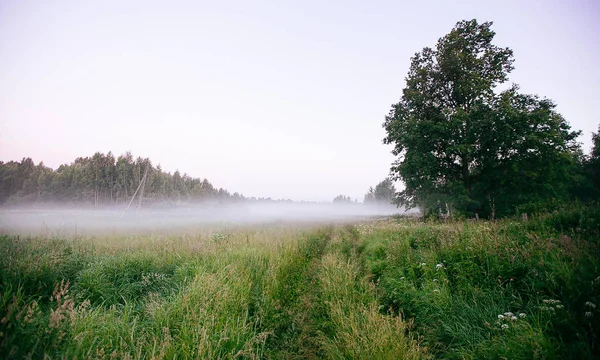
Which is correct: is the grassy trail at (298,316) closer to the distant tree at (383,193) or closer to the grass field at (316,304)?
the grass field at (316,304)

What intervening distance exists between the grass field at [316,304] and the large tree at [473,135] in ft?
40.7

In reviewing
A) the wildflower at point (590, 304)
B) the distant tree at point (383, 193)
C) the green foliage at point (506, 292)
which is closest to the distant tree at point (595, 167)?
the green foliage at point (506, 292)

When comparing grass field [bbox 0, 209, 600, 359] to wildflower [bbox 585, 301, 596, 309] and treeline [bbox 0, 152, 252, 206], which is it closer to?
wildflower [bbox 585, 301, 596, 309]

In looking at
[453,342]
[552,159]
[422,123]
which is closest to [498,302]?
[453,342]

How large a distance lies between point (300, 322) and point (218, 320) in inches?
69.0

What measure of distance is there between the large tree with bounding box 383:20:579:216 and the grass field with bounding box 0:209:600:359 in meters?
12.4

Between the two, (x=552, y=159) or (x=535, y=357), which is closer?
(x=535, y=357)

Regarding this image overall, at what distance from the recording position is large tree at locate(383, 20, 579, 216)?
52.5 feet

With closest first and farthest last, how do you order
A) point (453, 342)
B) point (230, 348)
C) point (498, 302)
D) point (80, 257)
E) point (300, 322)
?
point (230, 348) < point (453, 342) < point (498, 302) < point (300, 322) < point (80, 257)

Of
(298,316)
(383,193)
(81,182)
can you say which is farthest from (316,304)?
(383,193)

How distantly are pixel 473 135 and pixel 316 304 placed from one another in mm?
19019

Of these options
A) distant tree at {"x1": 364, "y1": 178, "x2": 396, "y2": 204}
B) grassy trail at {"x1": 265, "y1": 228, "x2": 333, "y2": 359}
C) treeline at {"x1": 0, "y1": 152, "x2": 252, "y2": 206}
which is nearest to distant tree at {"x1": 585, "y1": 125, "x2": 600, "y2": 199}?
grassy trail at {"x1": 265, "y1": 228, "x2": 333, "y2": 359}

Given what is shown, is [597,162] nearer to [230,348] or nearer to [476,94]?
[476,94]

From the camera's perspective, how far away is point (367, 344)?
3.12 meters
